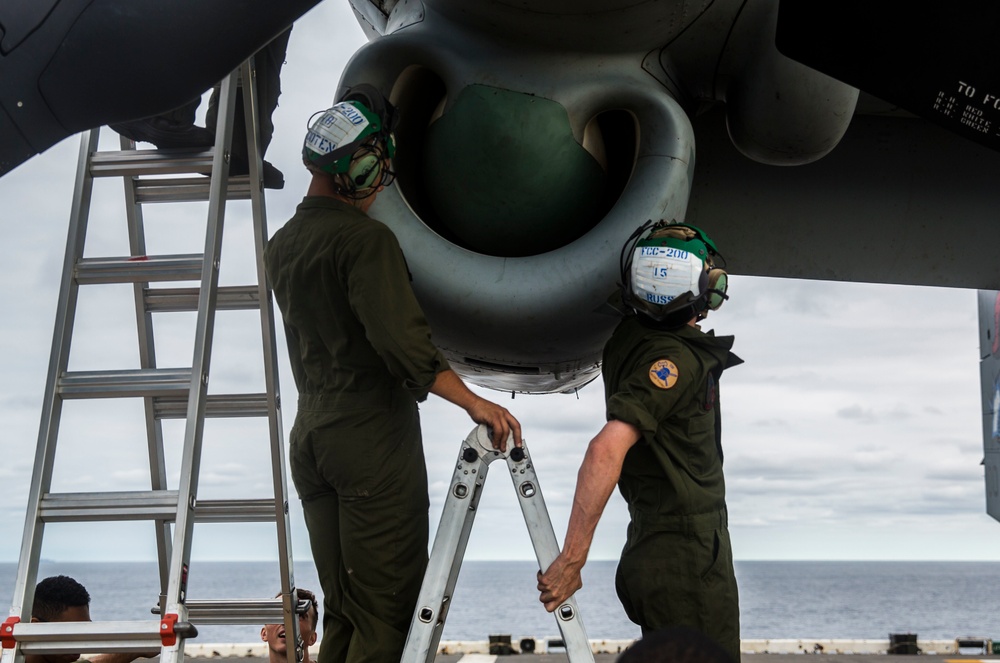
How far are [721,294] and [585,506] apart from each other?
69 cm

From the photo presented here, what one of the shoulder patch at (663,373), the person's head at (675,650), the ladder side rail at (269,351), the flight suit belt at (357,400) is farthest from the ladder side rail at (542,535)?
the ladder side rail at (269,351)

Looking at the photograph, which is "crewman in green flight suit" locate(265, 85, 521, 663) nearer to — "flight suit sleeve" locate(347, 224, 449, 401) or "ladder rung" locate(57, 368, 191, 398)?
"flight suit sleeve" locate(347, 224, 449, 401)

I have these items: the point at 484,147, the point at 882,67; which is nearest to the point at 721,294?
the point at 882,67

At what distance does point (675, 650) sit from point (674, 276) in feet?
4.81

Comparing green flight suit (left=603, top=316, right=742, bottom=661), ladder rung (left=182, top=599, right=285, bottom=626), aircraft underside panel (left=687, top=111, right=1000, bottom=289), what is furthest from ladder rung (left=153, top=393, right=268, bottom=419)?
aircraft underside panel (left=687, top=111, right=1000, bottom=289)

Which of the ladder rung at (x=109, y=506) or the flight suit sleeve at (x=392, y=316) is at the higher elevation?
the flight suit sleeve at (x=392, y=316)

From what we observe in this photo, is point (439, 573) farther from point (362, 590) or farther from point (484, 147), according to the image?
point (484, 147)

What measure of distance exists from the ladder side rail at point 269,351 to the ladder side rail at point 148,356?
0.63 m

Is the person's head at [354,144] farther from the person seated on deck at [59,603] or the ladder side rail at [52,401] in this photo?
the person seated on deck at [59,603]

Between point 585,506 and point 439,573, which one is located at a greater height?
point 585,506

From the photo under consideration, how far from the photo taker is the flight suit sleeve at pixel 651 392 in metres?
2.54

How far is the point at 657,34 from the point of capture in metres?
3.15

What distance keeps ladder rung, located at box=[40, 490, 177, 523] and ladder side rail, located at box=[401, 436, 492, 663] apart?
1.13m

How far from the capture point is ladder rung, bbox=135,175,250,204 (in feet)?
13.2
